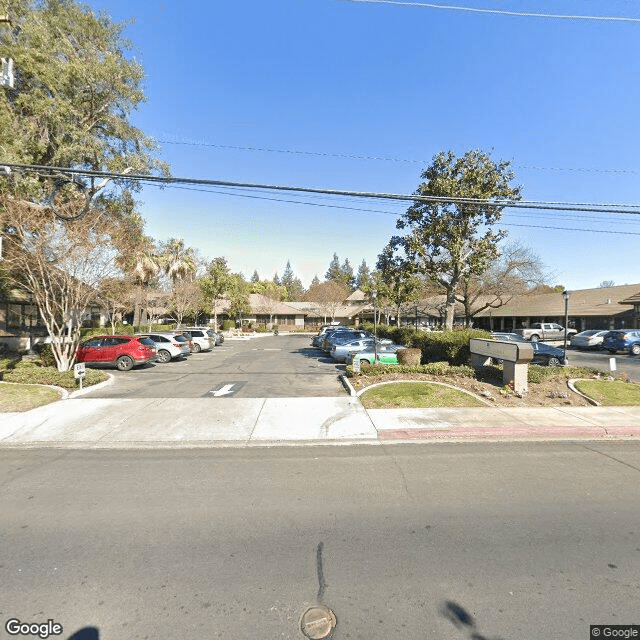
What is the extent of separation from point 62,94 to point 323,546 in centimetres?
2157

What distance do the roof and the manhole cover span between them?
3955 cm

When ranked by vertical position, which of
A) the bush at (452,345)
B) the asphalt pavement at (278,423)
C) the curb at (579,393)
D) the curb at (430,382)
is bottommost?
the asphalt pavement at (278,423)

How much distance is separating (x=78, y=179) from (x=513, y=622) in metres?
22.6

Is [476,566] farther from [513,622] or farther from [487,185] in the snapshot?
[487,185]

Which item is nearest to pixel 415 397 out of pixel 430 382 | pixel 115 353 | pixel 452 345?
pixel 430 382

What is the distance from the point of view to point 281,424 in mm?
8383

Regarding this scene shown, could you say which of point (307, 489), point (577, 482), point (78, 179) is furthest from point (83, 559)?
point (78, 179)

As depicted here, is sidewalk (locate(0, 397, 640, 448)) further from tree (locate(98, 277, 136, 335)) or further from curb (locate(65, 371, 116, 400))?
tree (locate(98, 277, 136, 335))

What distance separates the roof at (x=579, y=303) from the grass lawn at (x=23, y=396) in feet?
124

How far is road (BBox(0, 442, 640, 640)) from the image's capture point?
2883 mm

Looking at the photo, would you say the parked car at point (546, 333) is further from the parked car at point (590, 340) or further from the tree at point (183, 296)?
the tree at point (183, 296)

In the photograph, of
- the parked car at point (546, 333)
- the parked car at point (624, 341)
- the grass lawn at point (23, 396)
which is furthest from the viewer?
the parked car at point (546, 333)

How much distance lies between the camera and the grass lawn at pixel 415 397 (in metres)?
9.77

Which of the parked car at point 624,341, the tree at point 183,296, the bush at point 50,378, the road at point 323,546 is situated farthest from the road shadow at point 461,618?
the tree at point 183,296
